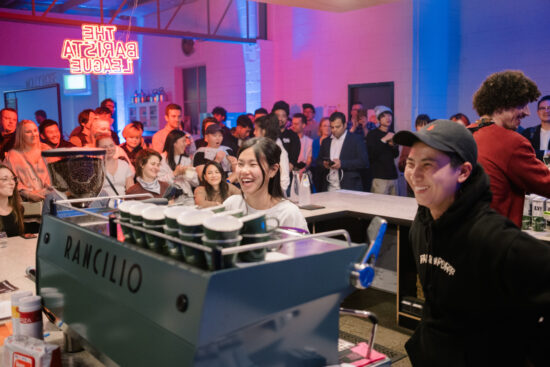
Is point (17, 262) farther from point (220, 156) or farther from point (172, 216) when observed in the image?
point (220, 156)

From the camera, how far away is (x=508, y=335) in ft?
4.54

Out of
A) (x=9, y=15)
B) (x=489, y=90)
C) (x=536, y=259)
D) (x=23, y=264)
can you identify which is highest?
(x=9, y=15)

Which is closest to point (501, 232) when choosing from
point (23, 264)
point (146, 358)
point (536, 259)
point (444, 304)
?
point (536, 259)

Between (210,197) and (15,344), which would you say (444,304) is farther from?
(210,197)

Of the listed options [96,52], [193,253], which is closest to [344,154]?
[96,52]

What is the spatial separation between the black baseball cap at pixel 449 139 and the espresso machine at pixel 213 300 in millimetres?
337

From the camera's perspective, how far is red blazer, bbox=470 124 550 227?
2.45 meters

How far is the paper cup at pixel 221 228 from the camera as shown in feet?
3.51

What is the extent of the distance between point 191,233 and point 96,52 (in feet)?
21.2

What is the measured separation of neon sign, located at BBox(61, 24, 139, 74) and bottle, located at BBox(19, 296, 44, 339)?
599 centimetres

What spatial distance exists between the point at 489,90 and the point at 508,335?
5.14 feet

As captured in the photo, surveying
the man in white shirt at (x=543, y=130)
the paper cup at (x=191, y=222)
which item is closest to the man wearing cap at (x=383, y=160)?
the man in white shirt at (x=543, y=130)

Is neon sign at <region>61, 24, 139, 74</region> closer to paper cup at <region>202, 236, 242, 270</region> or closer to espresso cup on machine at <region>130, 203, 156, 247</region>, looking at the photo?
espresso cup on machine at <region>130, 203, 156, 247</region>

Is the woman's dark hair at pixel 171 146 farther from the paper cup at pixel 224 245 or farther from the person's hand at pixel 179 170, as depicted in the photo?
the paper cup at pixel 224 245
